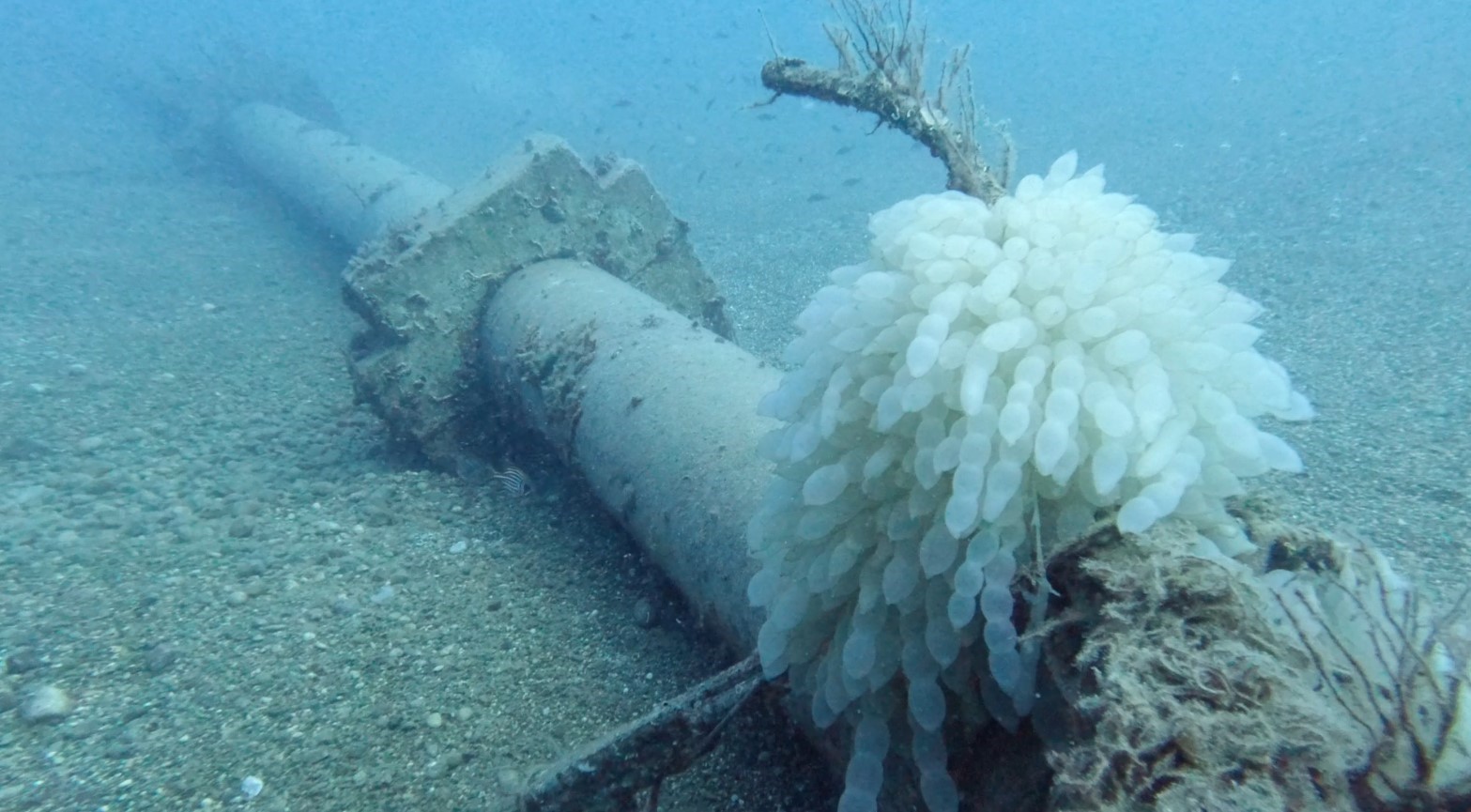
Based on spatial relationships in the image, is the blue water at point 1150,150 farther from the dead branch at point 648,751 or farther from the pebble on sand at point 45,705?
the dead branch at point 648,751

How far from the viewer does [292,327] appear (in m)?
7.49

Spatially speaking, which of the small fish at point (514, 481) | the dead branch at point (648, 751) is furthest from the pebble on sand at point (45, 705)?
the small fish at point (514, 481)

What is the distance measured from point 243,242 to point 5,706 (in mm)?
8596

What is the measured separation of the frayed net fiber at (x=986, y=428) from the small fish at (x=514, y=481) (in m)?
3.18

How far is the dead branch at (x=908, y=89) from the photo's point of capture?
3002 mm

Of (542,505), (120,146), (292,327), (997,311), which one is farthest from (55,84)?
(997,311)

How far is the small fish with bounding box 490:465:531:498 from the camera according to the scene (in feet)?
15.9

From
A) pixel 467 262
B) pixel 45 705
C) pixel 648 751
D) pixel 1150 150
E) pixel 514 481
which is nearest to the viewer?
pixel 648 751

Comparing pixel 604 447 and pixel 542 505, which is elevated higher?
pixel 604 447

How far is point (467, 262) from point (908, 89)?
3.27m

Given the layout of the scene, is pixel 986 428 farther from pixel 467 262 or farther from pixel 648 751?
pixel 467 262

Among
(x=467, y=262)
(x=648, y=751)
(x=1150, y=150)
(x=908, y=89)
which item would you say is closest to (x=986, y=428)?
(x=648, y=751)

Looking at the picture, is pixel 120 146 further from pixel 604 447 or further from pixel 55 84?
pixel 604 447

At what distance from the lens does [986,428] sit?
159 cm
